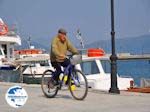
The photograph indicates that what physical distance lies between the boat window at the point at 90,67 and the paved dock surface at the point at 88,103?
9361 millimetres

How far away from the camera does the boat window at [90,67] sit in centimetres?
2373

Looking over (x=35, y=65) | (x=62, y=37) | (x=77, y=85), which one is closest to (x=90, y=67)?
(x=62, y=37)

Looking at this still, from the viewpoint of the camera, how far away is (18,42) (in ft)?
135

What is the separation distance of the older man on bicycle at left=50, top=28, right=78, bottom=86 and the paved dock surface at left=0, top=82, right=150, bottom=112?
956mm

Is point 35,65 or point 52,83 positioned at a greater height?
point 35,65

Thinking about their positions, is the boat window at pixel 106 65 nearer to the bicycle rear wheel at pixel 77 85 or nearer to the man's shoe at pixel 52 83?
the man's shoe at pixel 52 83

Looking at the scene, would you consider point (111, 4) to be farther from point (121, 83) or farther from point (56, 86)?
point (121, 83)

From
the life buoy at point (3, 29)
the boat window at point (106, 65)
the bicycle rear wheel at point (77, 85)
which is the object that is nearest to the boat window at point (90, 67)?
the boat window at point (106, 65)

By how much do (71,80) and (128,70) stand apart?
2018 cm

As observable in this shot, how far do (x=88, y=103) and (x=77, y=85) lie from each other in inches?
25.7

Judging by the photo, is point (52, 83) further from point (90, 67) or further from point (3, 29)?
point (3, 29)

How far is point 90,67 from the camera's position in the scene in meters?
24.2

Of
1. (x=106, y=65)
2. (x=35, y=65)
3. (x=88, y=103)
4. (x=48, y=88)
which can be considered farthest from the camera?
(x=35, y=65)

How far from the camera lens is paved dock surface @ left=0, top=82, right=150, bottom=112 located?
10.9 metres
